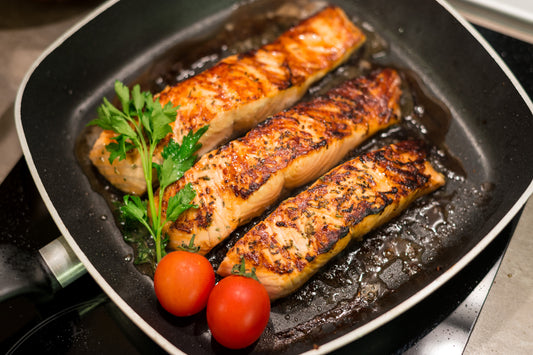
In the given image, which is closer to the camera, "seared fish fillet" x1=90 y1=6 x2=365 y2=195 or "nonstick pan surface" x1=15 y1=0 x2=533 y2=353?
"nonstick pan surface" x1=15 y1=0 x2=533 y2=353

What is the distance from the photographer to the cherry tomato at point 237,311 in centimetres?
183

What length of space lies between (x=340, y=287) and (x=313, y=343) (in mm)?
329

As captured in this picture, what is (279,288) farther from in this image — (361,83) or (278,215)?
(361,83)

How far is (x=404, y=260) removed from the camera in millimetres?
2312

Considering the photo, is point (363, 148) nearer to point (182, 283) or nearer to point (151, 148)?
point (151, 148)

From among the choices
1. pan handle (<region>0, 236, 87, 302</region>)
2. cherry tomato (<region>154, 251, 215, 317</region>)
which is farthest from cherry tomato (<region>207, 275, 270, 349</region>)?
pan handle (<region>0, 236, 87, 302</region>)

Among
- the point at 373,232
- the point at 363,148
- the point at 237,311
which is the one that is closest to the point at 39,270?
the point at 237,311

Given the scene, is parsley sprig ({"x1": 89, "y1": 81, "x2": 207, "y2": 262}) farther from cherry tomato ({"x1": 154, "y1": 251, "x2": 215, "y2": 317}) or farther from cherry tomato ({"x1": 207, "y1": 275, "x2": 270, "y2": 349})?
cherry tomato ({"x1": 207, "y1": 275, "x2": 270, "y2": 349})

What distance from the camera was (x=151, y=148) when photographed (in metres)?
2.25

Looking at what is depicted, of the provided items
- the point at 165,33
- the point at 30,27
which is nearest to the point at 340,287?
the point at 165,33

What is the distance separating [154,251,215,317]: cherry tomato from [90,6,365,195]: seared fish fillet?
2.04ft

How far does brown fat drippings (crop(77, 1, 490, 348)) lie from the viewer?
2184 millimetres

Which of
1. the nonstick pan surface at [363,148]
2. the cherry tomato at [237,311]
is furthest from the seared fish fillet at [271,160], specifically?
the cherry tomato at [237,311]

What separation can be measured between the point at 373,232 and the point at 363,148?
542mm
